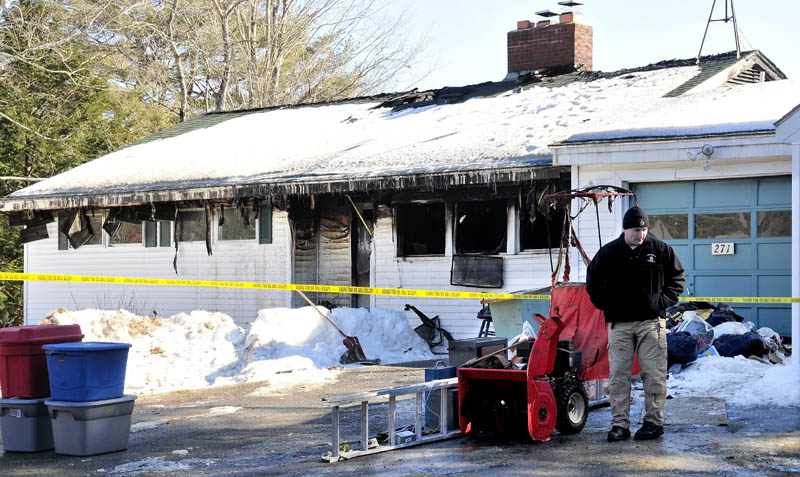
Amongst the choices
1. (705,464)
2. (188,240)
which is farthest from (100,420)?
(188,240)

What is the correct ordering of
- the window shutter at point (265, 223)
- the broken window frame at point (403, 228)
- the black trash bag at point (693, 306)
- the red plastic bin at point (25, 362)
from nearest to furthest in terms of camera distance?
the red plastic bin at point (25, 362), the black trash bag at point (693, 306), the broken window frame at point (403, 228), the window shutter at point (265, 223)

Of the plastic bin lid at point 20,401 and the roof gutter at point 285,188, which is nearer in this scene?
the plastic bin lid at point 20,401

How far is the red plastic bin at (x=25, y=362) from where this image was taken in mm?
9016

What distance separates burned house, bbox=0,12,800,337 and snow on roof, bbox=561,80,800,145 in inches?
7.2

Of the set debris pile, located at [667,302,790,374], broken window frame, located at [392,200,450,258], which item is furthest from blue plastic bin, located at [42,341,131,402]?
broken window frame, located at [392,200,450,258]

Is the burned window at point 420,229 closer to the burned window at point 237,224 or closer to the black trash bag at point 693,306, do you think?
the burned window at point 237,224

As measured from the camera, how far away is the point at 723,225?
49.8 feet

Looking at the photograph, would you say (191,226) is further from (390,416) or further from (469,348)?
(390,416)

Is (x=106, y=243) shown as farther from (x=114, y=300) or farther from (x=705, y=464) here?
(x=705, y=464)

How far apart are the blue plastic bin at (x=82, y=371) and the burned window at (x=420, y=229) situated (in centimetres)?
1026

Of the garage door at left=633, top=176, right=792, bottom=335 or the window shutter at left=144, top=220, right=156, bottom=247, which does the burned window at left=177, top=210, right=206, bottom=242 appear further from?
the garage door at left=633, top=176, right=792, bottom=335

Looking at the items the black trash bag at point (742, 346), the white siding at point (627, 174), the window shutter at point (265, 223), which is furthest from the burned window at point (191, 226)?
the black trash bag at point (742, 346)

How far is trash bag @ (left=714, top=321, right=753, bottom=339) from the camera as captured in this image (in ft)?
43.6

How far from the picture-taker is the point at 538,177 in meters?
16.2
